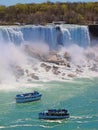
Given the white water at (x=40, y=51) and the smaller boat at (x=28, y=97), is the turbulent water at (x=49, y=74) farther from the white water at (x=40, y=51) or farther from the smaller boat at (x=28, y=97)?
the smaller boat at (x=28, y=97)

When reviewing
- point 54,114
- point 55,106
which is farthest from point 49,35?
point 54,114

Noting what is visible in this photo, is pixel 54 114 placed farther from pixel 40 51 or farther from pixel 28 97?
pixel 40 51

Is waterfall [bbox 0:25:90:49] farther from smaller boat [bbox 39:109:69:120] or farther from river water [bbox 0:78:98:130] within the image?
smaller boat [bbox 39:109:69:120]

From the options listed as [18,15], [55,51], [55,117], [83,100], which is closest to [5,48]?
[55,51]

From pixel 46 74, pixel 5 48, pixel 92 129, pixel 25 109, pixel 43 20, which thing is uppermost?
pixel 43 20

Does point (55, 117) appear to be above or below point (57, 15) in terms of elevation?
below

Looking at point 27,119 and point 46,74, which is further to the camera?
point 46,74

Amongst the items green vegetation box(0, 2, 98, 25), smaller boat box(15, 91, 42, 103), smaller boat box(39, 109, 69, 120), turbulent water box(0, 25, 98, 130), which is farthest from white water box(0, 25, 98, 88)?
green vegetation box(0, 2, 98, 25)

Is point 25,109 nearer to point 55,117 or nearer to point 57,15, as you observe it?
point 55,117
